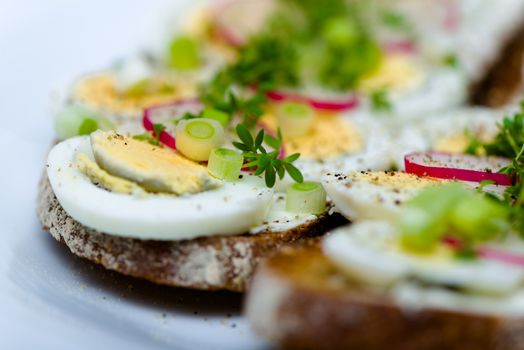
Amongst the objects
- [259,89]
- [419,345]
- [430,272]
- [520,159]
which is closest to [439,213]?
[430,272]

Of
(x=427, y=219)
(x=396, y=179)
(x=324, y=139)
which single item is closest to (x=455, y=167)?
(x=396, y=179)

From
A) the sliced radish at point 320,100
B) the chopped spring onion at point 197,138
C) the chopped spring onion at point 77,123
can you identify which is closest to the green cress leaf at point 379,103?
the sliced radish at point 320,100

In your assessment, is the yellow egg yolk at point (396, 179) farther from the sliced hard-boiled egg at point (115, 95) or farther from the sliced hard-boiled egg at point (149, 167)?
the sliced hard-boiled egg at point (115, 95)

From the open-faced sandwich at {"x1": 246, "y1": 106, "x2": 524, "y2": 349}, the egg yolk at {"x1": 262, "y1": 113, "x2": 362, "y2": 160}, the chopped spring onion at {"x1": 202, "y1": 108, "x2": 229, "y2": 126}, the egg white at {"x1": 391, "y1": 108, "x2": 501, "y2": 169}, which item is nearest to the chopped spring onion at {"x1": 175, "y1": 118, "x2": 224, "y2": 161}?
the chopped spring onion at {"x1": 202, "y1": 108, "x2": 229, "y2": 126}

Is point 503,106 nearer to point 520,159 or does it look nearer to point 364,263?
point 520,159

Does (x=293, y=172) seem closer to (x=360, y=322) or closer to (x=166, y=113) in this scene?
(x=166, y=113)

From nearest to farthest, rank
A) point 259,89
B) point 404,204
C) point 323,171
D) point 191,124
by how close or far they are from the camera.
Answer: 1. point 404,204
2. point 191,124
3. point 323,171
4. point 259,89

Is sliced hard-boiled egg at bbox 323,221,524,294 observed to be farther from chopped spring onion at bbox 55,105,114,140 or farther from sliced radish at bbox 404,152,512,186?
chopped spring onion at bbox 55,105,114,140
